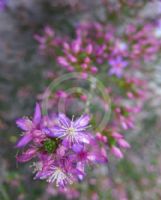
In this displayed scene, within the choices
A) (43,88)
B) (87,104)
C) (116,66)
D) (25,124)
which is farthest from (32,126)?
(43,88)

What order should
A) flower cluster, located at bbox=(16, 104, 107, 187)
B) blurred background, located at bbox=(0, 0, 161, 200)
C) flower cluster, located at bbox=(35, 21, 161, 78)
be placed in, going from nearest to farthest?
flower cluster, located at bbox=(16, 104, 107, 187) → flower cluster, located at bbox=(35, 21, 161, 78) → blurred background, located at bbox=(0, 0, 161, 200)

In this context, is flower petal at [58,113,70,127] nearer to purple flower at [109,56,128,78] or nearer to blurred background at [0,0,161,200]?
purple flower at [109,56,128,78]

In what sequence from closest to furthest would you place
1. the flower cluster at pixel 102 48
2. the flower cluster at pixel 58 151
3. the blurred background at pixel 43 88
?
the flower cluster at pixel 58 151
the flower cluster at pixel 102 48
the blurred background at pixel 43 88

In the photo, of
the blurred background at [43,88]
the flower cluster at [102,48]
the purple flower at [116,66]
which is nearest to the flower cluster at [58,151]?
the flower cluster at [102,48]

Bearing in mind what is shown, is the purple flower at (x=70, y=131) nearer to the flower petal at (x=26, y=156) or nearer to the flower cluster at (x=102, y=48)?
the flower petal at (x=26, y=156)

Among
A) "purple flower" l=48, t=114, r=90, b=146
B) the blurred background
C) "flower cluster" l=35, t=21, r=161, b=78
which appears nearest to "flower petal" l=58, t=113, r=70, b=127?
"purple flower" l=48, t=114, r=90, b=146

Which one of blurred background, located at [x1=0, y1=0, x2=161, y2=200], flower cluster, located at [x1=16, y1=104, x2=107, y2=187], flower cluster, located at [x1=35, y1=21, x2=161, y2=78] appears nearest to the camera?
flower cluster, located at [x1=16, y1=104, x2=107, y2=187]
